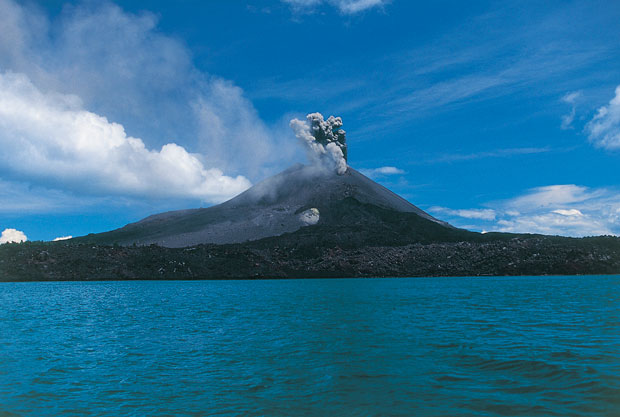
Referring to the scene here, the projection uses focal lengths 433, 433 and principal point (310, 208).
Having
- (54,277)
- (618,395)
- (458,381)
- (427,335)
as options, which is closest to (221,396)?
(458,381)

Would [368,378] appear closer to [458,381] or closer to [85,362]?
[458,381]

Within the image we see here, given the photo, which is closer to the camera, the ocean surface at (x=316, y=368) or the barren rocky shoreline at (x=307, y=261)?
the ocean surface at (x=316, y=368)

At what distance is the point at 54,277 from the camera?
464ft

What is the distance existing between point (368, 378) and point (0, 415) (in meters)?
11.7

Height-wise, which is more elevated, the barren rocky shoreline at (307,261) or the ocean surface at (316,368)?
the barren rocky shoreline at (307,261)

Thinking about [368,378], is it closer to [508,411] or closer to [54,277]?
[508,411]

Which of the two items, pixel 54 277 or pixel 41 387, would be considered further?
pixel 54 277

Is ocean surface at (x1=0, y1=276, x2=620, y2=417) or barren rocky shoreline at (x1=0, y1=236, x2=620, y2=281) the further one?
barren rocky shoreline at (x1=0, y1=236, x2=620, y2=281)

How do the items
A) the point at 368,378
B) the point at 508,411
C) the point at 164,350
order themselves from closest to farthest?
the point at 508,411
the point at 368,378
the point at 164,350

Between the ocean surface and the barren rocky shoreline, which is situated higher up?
the barren rocky shoreline

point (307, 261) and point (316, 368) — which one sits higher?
point (307, 261)

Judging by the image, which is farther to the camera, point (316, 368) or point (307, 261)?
point (307, 261)

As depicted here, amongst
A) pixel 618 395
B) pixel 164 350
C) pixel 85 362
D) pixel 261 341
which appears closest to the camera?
pixel 618 395

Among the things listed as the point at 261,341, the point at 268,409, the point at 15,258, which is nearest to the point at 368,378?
the point at 268,409
